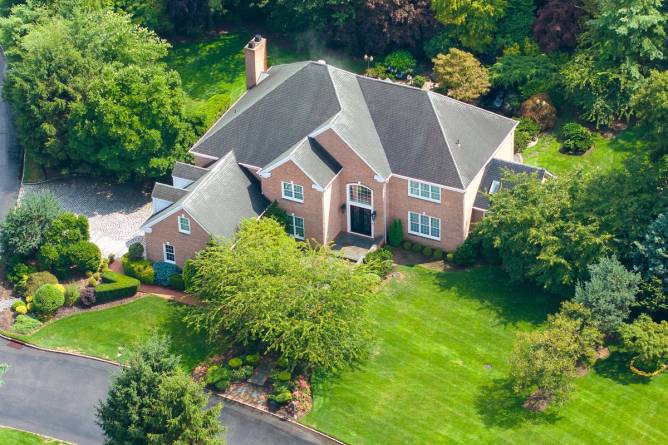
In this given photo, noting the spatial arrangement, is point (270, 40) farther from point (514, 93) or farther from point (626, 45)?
point (626, 45)

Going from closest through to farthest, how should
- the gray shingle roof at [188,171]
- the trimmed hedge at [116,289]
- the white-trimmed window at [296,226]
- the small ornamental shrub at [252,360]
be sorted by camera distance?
the small ornamental shrub at [252,360], the trimmed hedge at [116,289], the white-trimmed window at [296,226], the gray shingle roof at [188,171]

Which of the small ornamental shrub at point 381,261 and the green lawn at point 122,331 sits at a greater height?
the small ornamental shrub at point 381,261

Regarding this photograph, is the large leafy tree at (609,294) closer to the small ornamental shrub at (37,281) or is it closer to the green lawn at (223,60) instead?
the green lawn at (223,60)

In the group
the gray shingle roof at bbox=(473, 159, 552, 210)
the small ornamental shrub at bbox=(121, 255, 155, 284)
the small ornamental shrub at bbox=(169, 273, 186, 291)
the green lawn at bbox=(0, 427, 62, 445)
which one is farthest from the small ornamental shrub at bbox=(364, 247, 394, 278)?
the green lawn at bbox=(0, 427, 62, 445)

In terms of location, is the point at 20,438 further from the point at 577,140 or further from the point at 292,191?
the point at 577,140

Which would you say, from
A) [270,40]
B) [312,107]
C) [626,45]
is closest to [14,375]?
[312,107]

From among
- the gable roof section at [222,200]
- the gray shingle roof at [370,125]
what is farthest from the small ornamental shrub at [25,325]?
the gray shingle roof at [370,125]

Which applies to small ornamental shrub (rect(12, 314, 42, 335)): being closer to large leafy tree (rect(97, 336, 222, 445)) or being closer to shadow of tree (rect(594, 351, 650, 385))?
large leafy tree (rect(97, 336, 222, 445))
